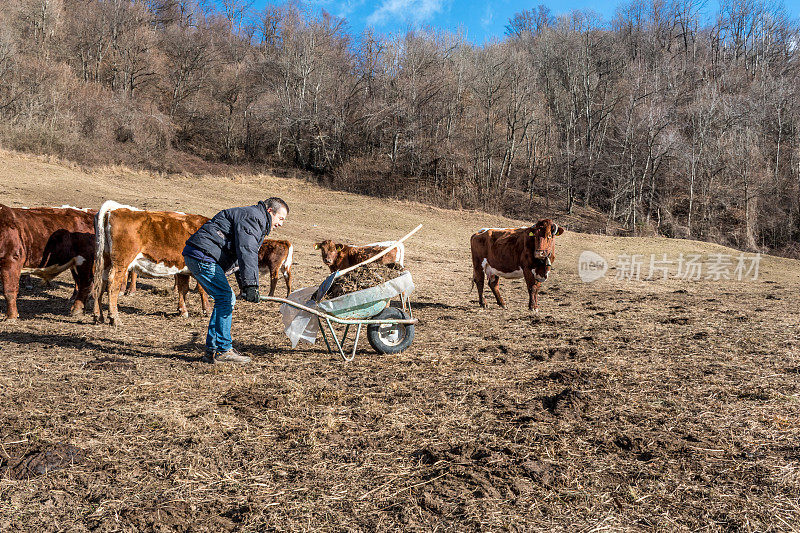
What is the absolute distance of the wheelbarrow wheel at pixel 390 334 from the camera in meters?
6.52

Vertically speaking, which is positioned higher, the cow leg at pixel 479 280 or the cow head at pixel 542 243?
the cow head at pixel 542 243

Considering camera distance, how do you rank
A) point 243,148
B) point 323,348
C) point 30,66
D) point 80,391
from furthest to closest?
point 243,148, point 30,66, point 323,348, point 80,391

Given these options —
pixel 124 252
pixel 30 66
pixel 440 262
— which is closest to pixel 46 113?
pixel 30 66

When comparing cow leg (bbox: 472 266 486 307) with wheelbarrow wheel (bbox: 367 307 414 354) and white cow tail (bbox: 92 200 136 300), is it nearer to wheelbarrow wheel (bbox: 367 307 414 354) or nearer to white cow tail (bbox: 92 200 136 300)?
wheelbarrow wheel (bbox: 367 307 414 354)

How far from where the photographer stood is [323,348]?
6.96m

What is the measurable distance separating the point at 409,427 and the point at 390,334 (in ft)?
8.23

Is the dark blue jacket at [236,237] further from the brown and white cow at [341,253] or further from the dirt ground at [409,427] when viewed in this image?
the brown and white cow at [341,253]

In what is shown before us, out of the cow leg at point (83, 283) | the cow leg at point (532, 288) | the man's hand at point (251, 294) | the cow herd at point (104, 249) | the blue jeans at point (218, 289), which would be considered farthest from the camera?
the cow leg at point (532, 288)

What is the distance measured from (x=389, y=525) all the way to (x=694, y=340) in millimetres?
6158

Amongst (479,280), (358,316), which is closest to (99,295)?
(358,316)

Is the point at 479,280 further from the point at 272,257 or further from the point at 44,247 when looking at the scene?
the point at 44,247

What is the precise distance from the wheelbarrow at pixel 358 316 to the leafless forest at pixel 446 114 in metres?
32.1

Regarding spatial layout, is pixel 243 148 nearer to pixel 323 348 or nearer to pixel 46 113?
pixel 46 113

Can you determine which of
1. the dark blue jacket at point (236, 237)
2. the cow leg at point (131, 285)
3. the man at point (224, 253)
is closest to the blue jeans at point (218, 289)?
the man at point (224, 253)
